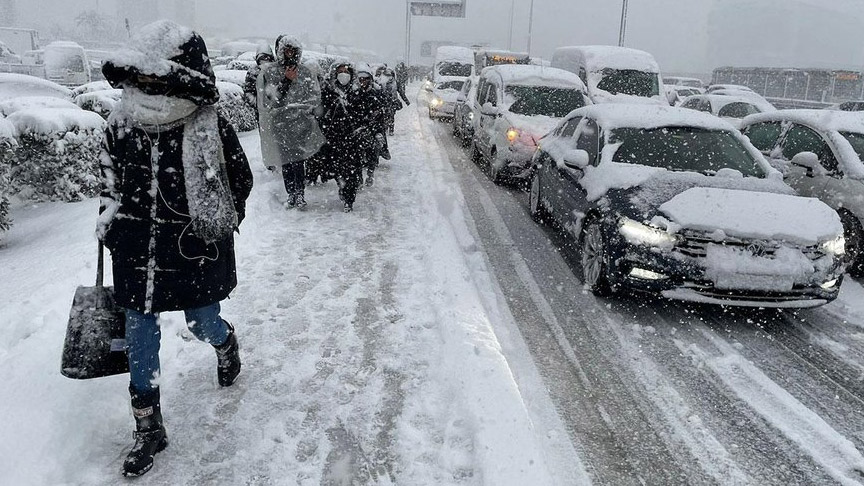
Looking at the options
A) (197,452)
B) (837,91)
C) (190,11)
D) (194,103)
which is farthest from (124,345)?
(190,11)

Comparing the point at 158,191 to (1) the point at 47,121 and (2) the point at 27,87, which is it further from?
(2) the point at 27,87

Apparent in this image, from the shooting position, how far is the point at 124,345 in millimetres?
2848

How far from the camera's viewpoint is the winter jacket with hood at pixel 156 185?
2547 millimetres

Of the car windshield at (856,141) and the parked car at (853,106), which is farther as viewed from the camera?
the parked car at (853,106)

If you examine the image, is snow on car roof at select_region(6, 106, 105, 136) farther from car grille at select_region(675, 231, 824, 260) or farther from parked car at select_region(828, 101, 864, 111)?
parked car at select_region(828, 101, 864, 111)

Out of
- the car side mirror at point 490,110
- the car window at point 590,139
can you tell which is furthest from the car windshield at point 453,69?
the car window at point 590,139

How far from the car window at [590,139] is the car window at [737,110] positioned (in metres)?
10.5

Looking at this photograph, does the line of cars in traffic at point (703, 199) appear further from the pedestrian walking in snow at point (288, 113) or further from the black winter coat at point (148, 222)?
the black winter coat at point (148, 222)

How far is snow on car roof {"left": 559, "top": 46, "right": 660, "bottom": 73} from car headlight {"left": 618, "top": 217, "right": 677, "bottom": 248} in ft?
34.8

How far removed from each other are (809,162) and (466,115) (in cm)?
906

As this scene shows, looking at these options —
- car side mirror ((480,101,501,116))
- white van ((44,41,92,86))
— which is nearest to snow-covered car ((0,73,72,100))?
car side mirror ((480,101,501,116))

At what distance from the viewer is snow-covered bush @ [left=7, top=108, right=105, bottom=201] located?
6.95m

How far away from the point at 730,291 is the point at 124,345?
13.3 ft

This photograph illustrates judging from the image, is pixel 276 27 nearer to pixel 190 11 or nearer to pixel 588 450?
pixel 190 11
